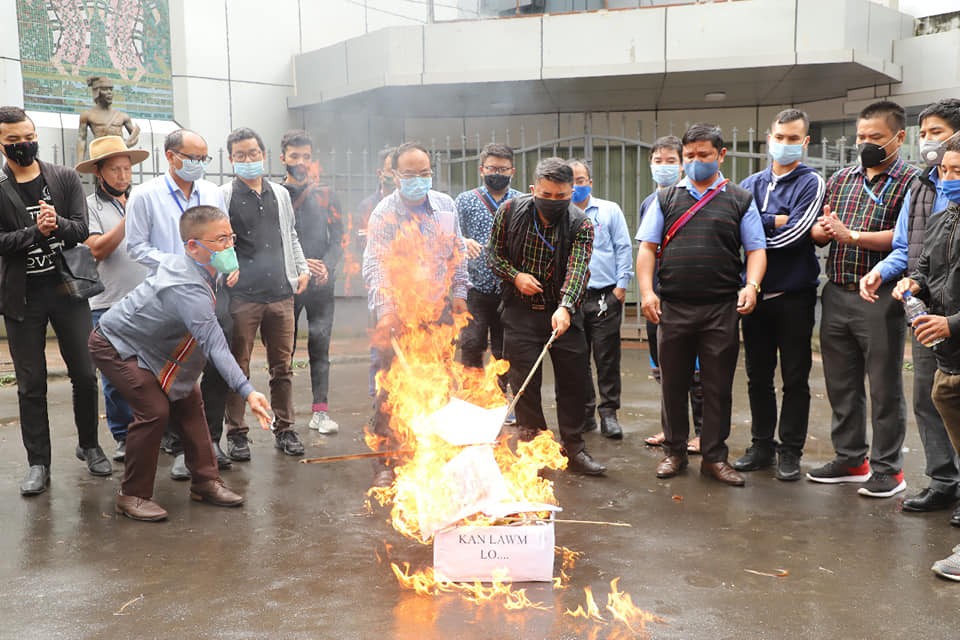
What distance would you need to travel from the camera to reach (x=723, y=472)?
18.1ft

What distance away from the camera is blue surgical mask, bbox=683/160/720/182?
545 centimetres

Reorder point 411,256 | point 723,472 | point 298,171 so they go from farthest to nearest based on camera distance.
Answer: point 298,171 → point 411,256 → point 723,472

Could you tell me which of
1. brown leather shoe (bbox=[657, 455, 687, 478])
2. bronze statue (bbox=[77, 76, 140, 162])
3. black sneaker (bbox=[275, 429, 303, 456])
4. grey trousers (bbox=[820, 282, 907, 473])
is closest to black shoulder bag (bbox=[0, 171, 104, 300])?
black sneaker (bbox=[275, 429, 303, 456])

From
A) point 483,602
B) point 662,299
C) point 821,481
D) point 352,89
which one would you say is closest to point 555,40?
point 352,89

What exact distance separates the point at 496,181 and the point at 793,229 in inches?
88.0

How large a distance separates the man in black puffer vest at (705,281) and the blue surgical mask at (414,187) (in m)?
1.55

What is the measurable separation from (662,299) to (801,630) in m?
2.65

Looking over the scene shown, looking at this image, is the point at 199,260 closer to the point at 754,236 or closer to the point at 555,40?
the point at 754,236

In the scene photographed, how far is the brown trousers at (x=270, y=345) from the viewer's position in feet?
19.5

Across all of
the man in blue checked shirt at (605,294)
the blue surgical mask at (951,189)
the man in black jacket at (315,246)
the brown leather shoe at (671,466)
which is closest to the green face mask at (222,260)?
the man in black jacket at (315,246)

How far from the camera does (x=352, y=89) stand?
13.1m

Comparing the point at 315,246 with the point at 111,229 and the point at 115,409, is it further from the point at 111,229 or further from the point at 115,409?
the point at 115,409

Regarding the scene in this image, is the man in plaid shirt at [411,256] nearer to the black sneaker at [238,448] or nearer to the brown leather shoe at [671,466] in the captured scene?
the black sneaker at [238,448]

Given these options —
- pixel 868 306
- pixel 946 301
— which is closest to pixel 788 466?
pixel 868 306
